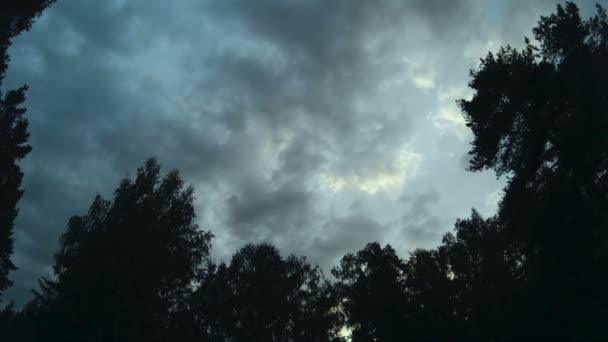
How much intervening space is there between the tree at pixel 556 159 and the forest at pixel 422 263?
0.24 ft

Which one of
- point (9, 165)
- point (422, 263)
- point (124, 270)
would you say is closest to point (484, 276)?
point (422, 263)

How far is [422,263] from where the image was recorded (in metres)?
55.6

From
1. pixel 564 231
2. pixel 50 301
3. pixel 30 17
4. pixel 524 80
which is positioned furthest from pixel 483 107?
pixel 50 301

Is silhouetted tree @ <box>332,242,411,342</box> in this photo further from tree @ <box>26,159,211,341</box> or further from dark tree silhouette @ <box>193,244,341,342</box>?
tree @ <box>26,159,211,341</box>

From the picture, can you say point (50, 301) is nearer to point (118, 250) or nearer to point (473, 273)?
point (118, 250)

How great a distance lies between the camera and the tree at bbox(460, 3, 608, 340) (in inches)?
770

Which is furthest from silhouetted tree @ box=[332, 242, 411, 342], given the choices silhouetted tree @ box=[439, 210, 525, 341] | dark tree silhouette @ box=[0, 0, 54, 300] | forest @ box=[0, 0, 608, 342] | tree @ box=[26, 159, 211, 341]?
dark tree silhouette @ box=[0, 0, 54, 300]

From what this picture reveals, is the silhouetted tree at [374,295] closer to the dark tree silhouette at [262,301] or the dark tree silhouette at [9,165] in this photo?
the dark tree silhouette at [262,301]

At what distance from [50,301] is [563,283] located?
41.0m

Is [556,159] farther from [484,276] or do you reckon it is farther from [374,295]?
[374,295]

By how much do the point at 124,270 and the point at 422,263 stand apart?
41949 mm

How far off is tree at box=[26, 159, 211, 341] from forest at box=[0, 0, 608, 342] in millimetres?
115

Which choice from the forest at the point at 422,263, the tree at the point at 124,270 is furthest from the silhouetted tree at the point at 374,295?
the tree at the point at 124,270

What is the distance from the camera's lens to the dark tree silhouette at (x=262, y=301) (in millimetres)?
45219
